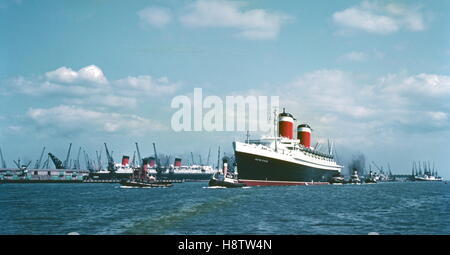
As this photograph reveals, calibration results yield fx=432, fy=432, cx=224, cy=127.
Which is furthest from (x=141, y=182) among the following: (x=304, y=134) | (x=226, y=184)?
(x=304, y=134)

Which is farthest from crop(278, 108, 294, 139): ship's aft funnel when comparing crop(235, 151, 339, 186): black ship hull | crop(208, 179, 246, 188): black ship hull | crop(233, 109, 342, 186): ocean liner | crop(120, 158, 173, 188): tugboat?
crop(120, 158, 173, 188): tugboat

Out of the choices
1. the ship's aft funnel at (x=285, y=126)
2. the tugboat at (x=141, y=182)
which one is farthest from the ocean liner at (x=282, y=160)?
the tugboat at (x=141, y=182)

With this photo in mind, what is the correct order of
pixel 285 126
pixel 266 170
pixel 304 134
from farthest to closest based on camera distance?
pixel 304 134, pixel 285 126, pixel 266 170

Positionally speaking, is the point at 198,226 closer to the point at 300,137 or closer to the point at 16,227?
the point at 16,227

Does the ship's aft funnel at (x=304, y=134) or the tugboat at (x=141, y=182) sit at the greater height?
the ship's aft funnel at (x=304, y=134)

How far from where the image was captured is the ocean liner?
9506 cm

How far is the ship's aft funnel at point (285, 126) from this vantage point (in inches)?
4678

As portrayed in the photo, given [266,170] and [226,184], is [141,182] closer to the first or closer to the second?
[226,184]

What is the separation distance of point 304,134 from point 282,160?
35.4 m

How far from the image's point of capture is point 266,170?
321 ft

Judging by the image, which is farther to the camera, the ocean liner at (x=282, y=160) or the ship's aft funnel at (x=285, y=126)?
the ship's aft funnel at (x=285, y=126)

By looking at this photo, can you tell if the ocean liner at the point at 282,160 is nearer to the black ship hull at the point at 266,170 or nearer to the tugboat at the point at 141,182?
the black ship hull at the point at 266,170

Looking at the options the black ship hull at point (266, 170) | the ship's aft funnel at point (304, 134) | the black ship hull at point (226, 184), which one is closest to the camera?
the black ship hull at point (266, 170)

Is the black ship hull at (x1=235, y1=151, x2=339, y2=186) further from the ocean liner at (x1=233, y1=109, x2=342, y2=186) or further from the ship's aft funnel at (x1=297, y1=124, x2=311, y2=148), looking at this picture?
the ship's aft funnel at (x1=297, y1=124, x2=311, y2=148)
